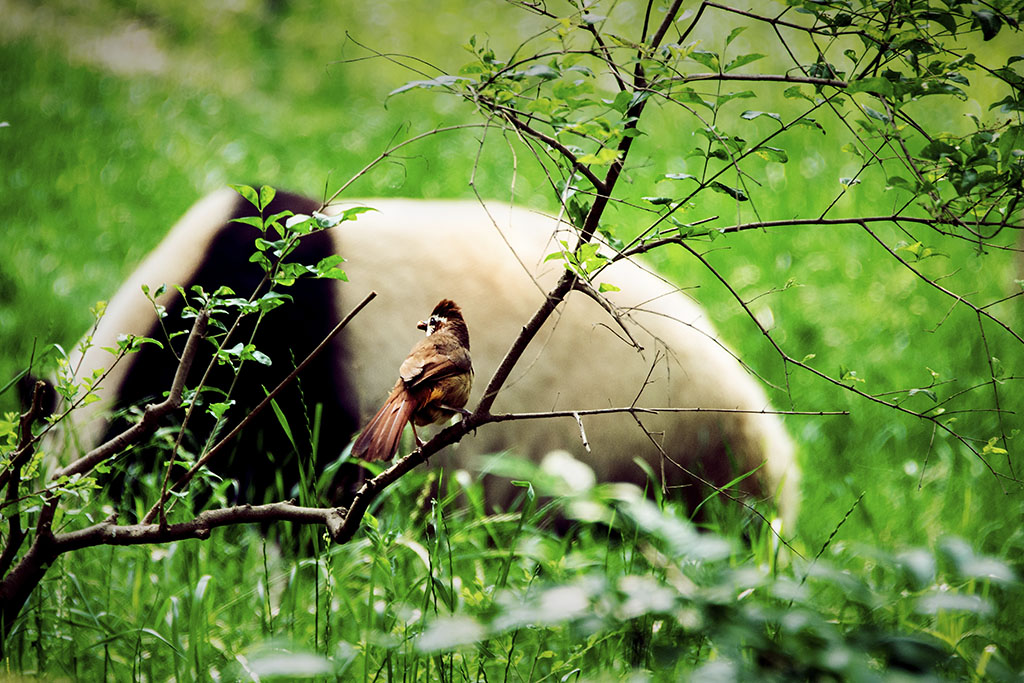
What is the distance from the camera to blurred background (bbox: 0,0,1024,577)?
2203mm

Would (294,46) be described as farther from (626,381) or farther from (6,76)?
(626,381)

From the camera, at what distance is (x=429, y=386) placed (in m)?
0.84

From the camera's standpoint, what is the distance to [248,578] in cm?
155

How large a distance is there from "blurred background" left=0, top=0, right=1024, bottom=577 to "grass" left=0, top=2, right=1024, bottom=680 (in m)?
0.01

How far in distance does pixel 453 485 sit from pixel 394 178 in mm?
591

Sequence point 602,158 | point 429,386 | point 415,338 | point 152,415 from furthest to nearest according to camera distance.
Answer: point 415,338, point 152,415, point 429,386, point 602,158

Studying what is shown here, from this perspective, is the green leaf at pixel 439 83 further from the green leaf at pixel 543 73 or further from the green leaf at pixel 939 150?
the green leaf at pixel 939 150

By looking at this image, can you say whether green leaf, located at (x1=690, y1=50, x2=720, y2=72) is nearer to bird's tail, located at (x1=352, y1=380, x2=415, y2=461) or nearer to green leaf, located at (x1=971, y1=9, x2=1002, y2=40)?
green leaf, located at (x1=971, y1=9, x2=1002, y2=40)

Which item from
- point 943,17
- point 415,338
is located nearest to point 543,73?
point 943,17

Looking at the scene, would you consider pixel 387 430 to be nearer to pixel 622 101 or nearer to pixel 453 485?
pixel 622 101

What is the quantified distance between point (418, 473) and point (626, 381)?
44cm

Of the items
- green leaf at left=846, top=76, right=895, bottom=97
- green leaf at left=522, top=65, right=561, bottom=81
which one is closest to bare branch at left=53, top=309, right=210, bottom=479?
green leaf at left=522, top=65, right=561, bottom=81

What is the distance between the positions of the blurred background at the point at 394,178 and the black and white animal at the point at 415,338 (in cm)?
22

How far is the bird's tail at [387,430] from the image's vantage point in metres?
0.78
